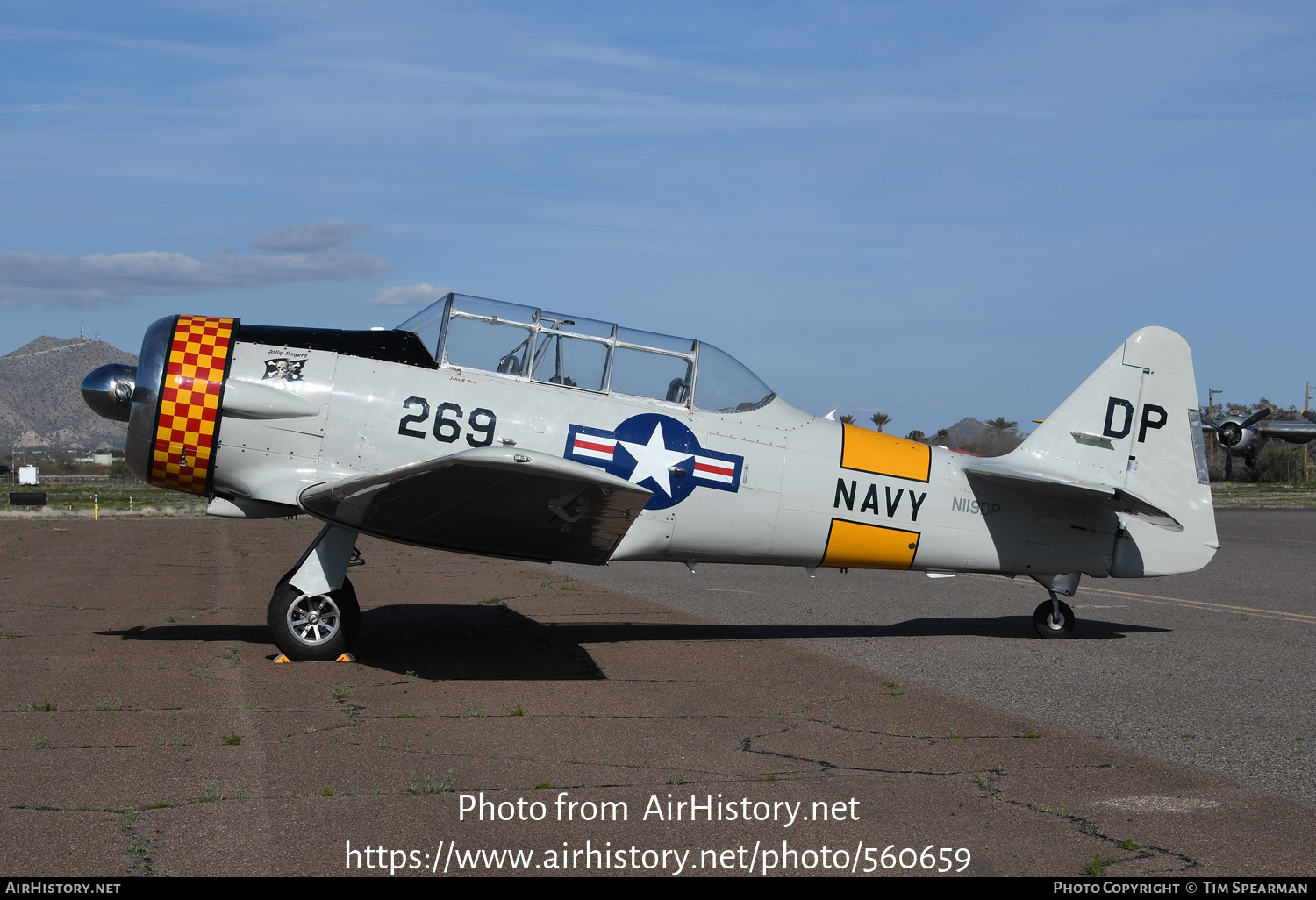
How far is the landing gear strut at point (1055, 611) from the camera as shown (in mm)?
10266

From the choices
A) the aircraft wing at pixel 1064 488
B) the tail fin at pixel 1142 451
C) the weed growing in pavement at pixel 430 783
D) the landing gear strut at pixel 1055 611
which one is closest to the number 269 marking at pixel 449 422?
→ the weed growing in pavement at pixel 430 783

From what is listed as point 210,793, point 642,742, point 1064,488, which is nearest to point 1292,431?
point 1064,488

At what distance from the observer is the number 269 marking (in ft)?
27.1

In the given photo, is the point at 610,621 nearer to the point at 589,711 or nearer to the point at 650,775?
the point at 589,711

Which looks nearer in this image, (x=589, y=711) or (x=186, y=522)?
(x=589, y=711)

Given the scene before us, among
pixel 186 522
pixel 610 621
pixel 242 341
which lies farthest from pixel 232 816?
pixel 186 522

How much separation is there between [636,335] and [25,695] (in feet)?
17.6

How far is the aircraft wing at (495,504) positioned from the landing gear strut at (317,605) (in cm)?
26

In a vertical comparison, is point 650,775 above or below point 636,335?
below

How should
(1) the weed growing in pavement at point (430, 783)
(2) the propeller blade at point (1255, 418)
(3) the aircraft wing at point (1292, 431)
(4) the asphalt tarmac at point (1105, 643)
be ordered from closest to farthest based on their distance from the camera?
1. (1) the weed growing in pavement at point (430, 783)
2. (4) the asphalt tarmac at point (1105, 643)
3. (3) the aircraft wing at point (1292, 431)
4. (2) the propeller blade at point (1255, 418)

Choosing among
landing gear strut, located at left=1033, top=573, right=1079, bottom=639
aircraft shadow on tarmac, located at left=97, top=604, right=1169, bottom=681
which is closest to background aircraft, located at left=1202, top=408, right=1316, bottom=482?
landing gear strut, located at left=1033, top=573, right=1079, bottom=639

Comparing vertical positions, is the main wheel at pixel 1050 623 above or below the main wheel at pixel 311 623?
above

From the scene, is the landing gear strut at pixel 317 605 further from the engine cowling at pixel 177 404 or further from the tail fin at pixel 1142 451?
the tail fin at pixel 1142 451

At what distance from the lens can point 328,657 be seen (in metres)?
8.24
